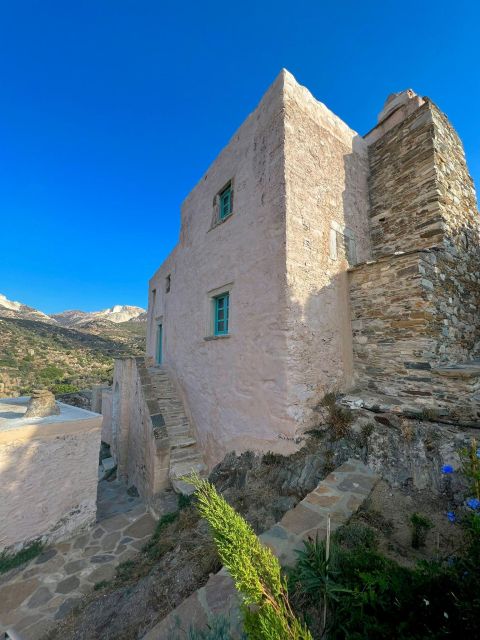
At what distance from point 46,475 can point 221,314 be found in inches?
192

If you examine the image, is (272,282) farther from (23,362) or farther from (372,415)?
(23,362)

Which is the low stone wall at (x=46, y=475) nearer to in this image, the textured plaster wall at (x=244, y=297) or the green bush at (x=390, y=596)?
the textured plaster wall at (x=244, y=297)

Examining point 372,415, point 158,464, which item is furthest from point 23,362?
point 372,415

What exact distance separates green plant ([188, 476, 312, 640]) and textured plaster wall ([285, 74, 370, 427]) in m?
3.33

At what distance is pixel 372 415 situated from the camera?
439 centimetres

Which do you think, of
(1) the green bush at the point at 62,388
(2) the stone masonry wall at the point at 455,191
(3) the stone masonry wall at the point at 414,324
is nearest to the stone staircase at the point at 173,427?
(3) the stone masonry wall at the point at 414,324

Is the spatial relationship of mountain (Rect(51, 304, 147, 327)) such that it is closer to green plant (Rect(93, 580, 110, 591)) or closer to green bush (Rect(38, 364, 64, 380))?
green bush (Rect(38, 364, 64, 380))

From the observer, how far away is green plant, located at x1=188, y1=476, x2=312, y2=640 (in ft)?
3.85

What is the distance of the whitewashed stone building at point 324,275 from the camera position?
15.6 ft

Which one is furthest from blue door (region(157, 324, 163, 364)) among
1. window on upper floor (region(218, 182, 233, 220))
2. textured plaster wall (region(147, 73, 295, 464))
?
window on upper floor (region(218, 182, 233, 220))

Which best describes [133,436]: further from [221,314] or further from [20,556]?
[221,314]

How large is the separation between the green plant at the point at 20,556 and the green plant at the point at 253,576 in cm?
570

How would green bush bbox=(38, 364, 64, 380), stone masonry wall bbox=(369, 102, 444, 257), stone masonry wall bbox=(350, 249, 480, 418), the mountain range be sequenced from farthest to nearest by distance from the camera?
the mountain range
green bush bbox=(38, 364, 64, 380)
stone masonry wall bbox=(369, 102, 444, 257)
stone masonry wall bbox=(350, 249, 480, 418)

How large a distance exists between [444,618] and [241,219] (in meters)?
6.26
